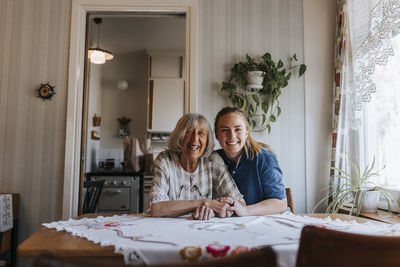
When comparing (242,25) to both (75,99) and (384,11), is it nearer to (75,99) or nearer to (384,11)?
(384,11)

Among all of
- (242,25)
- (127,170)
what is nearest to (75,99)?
(242,25)

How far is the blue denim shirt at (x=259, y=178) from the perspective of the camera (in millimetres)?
1854

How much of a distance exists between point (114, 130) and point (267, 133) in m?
3.57

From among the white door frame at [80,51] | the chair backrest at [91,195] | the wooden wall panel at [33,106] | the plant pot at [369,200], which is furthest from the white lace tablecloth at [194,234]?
the wooden wall panel at [33,106]

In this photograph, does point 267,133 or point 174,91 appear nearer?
point 267,133

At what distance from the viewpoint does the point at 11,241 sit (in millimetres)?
2760

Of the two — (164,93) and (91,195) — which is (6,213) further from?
(164,93)

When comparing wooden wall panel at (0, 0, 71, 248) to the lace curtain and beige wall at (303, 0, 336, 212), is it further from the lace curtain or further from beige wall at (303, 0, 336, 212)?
the lace curtain

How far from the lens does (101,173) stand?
14.9 feet

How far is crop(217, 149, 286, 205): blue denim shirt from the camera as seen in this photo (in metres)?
1.85

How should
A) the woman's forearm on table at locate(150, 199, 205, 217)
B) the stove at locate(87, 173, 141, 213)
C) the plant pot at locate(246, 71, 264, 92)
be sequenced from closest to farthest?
the woman's forearm on table at locate(150, 199, 205, 217)
the plant pot at locate(246, 71, 264, 92)
the stove at locate(87, 173, 141, 213)

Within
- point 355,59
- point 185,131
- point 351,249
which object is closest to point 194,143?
point 185,131

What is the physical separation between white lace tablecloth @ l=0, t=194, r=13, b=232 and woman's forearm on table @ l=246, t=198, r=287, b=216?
2.15 metres

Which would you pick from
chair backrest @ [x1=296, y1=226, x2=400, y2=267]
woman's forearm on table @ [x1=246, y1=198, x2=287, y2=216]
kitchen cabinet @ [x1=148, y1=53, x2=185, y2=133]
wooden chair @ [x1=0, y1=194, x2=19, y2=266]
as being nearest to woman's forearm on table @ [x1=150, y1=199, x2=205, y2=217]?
woman's forearm on table @ [x1=246, y1=198, x2=287, y2=216]
